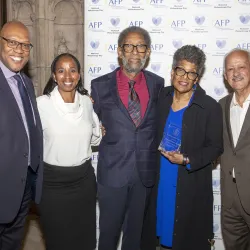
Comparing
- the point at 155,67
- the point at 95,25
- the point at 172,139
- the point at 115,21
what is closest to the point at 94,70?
the point at 95,25

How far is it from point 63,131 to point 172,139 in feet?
Answer: 2.95

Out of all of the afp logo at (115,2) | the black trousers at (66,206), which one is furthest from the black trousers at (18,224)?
the afp logo at (115,2)

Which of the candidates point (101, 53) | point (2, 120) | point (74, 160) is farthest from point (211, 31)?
point (2, 120)

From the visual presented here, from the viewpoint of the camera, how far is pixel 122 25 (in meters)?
3.75

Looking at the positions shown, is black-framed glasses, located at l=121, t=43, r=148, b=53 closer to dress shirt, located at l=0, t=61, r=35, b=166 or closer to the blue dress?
the blue dress

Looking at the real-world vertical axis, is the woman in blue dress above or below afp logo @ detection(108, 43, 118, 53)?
below

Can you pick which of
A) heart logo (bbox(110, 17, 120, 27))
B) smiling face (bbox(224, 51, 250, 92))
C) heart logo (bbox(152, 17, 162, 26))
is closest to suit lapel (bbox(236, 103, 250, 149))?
smiling face (bbox(224, 51, 250, 92))

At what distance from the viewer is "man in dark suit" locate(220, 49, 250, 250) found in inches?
102

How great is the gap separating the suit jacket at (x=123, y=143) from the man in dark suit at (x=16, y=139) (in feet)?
1.94

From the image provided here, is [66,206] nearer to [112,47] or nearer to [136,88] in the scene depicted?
[136,88]

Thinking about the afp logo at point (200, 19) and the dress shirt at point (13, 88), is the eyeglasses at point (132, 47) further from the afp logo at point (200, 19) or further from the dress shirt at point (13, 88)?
the afp logo at point (200, 19)

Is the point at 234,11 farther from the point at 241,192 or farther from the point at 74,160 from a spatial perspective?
the point at 74,160

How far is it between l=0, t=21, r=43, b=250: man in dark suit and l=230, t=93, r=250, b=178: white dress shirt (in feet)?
5.34

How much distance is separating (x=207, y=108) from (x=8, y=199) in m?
1.72
